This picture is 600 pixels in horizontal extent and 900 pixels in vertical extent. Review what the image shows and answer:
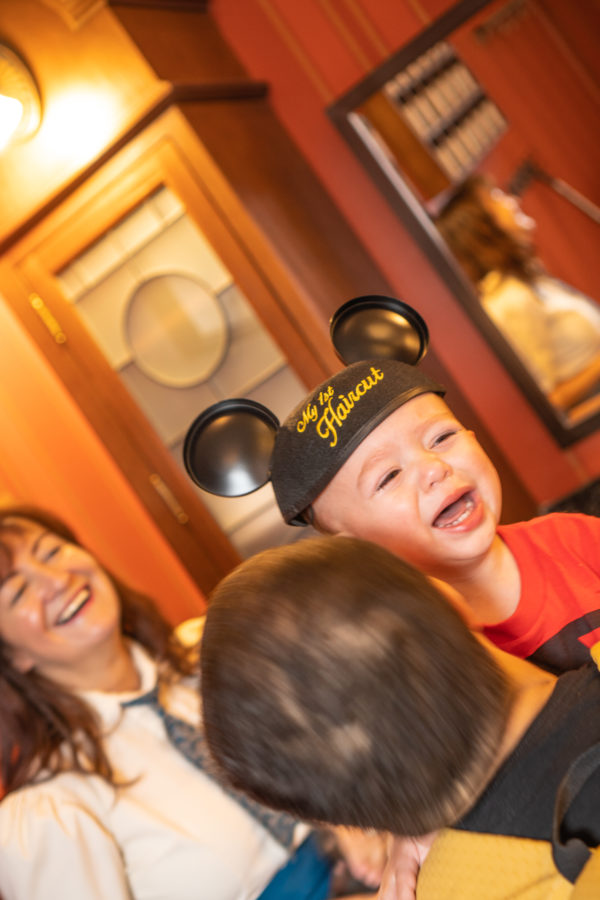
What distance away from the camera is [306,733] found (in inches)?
20.1

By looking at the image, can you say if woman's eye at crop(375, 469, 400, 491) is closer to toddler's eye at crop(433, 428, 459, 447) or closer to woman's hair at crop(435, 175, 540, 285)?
toddler's eye at crop(433, 428, 459, 447)

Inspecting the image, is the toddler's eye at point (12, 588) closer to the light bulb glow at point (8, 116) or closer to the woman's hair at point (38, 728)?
the woman's hair at point (38, 728)

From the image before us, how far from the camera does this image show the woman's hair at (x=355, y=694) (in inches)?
19.9

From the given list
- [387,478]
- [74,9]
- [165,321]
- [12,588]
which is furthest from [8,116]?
[387,478]

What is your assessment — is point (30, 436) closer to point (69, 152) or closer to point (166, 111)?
point (69, 152)

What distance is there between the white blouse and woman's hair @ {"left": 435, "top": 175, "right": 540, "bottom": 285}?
1212mm

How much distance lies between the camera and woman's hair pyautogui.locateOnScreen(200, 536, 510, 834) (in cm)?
50

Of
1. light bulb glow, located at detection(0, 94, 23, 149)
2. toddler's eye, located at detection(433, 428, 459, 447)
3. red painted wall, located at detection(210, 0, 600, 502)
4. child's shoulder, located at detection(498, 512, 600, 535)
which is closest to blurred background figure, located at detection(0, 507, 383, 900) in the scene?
child's shoulder, located at detection(498, 512, 600, 535)

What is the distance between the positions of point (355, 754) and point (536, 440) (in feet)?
4.92

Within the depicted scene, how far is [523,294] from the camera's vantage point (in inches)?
69.3

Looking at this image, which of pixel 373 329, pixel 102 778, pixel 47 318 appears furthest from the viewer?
pixel 47 318

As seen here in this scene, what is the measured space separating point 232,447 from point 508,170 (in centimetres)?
124

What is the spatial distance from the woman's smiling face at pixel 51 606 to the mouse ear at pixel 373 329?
747 millimetres

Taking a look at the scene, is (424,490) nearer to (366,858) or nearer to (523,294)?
(366,858)
